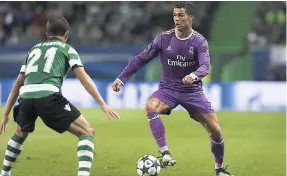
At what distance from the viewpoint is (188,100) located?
9383 mm

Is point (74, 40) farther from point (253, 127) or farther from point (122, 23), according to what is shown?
point (253, 127)

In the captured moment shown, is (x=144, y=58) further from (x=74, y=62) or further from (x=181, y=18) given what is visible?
(x=74, y=62)

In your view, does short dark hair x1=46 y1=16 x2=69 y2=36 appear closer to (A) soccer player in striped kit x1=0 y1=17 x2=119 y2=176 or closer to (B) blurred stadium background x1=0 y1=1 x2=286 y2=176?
(A) soccer player in striped kit x1=0 y1=17 x2=119 y2=176

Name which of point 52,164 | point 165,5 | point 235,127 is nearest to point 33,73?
point 52,164

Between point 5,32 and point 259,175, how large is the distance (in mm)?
16857

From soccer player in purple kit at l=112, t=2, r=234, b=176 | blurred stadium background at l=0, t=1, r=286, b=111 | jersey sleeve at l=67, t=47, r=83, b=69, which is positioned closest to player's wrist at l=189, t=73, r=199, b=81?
soccer player in purple kit at l=112, t=2, r=234, b=176

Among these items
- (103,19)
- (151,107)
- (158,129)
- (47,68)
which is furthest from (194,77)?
(103,19)

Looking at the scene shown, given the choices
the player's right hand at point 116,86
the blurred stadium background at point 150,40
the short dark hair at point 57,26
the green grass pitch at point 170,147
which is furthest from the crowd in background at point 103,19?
the short dark hair at point 57,26

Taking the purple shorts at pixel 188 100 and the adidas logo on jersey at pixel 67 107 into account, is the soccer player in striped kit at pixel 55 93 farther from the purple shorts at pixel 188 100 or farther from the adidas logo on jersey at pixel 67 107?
the purple shorts at pixel 188 100

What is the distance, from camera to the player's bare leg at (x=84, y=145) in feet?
24.8

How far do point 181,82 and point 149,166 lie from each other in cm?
129

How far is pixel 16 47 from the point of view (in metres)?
23.3

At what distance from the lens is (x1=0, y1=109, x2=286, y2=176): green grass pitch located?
34.1 ft

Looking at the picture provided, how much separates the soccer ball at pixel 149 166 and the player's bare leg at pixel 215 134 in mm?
874
